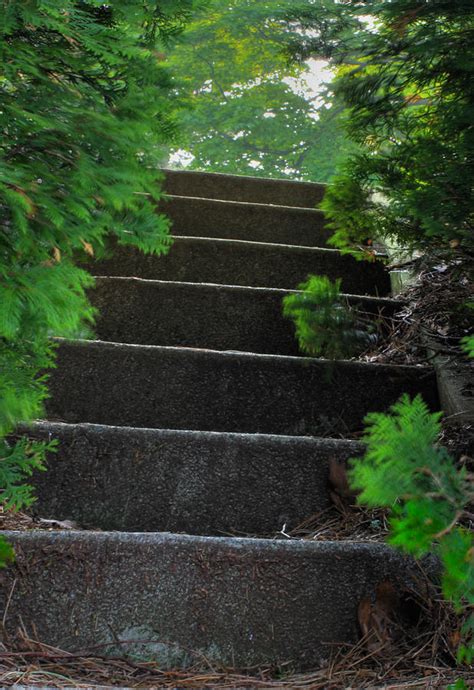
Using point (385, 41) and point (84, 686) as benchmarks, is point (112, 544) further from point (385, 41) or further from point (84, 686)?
point (385, 41)

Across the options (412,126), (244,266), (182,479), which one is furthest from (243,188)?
(182,479)

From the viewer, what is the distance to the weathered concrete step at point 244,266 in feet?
10.7

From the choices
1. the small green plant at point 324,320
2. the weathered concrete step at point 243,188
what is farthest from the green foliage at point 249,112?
the small green plant at point 324,320

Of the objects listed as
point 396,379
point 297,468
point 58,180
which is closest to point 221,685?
point 297,468

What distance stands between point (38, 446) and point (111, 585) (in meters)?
0.39

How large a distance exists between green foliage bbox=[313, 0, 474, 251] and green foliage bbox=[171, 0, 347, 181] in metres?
13.4

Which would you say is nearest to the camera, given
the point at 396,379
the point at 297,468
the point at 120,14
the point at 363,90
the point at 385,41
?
the point at 120,14

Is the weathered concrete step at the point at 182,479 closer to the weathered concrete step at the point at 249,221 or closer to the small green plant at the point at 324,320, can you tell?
the small green plant at the point at 324,320

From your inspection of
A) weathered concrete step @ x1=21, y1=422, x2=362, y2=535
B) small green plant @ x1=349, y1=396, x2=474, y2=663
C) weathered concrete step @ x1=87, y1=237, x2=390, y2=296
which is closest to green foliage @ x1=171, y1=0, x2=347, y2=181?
Answer: weathered concrete step @ x1=87, y1=237, x2=390, y2=296

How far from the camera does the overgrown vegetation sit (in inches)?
52.1

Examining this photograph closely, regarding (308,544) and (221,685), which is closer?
(221,685)

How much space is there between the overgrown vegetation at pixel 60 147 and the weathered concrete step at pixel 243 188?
2.83m

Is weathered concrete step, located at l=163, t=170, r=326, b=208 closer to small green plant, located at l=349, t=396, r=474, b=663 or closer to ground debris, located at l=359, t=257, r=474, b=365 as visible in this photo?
ground debris, located at l=359, t=257, r=474, b=365

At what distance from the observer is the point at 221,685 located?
4.58 ft
